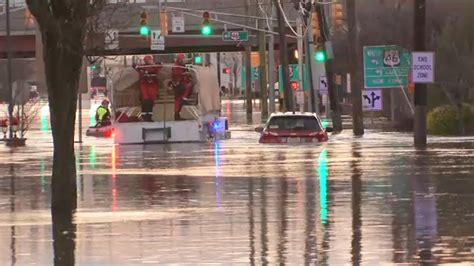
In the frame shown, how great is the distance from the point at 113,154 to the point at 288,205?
15.5 meters

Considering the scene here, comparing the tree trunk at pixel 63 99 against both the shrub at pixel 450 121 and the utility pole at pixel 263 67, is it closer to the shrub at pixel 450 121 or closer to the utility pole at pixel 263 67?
the shrub at pixel 450 121

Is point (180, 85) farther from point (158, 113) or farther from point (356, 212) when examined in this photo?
point (356, 212)

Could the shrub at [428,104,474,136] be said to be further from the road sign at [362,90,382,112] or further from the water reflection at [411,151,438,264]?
the water reflection at [411,151,438,264]

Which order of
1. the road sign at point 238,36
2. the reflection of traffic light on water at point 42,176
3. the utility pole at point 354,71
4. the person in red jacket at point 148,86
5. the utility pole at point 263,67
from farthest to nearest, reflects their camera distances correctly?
1. the utility pole at point 263,67
2. the road sign at point 238,36
3. the utility pole at point 354,71
4. the person in red jacket at point 148,86
5. the reflection of traffic light on water at point 42,176

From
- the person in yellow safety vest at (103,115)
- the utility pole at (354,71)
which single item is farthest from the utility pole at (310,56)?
the person in yellow safety vest at (103,115)

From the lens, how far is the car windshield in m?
32.4

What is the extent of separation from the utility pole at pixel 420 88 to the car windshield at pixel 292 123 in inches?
144

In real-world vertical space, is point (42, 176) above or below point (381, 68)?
below

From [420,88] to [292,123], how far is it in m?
4.50

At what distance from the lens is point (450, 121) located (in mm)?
41344

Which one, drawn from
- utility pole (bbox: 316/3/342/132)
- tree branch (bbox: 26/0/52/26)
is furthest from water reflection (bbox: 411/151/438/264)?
utility pole (bbox: 316/3/342/132)

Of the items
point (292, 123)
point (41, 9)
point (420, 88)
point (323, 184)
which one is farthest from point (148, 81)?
point (41, 9)

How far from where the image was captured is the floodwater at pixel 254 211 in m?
11.2

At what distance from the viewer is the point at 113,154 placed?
99.9ft
